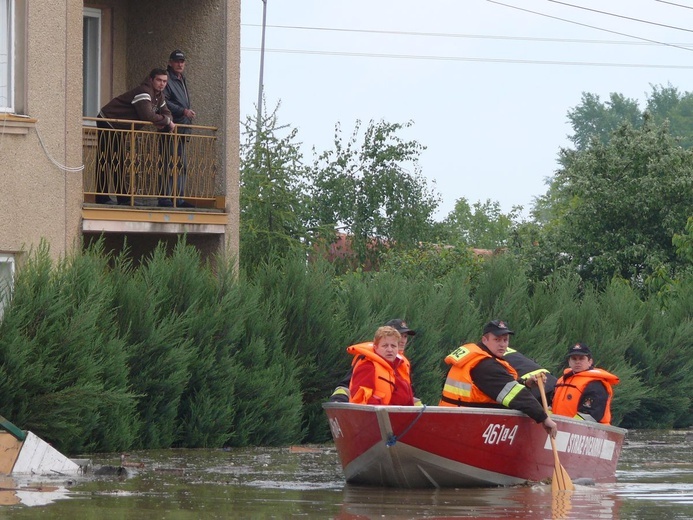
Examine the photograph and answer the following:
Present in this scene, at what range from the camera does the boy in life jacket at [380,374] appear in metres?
15.2

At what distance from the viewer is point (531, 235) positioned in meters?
39.0

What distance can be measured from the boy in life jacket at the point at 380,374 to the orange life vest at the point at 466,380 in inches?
17.4

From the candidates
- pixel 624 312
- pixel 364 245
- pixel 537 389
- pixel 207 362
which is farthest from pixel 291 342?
pixel 364 245

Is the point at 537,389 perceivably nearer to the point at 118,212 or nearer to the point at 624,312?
the point at 118,212

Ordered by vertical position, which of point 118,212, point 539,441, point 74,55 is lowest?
point 539,441

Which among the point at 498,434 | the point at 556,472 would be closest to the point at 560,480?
the point at 556,472

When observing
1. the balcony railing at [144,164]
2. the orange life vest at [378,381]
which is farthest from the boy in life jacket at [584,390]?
the balcony railing at [144,164]

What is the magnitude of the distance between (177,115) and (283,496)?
9.84 meters

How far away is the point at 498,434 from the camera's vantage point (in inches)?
612

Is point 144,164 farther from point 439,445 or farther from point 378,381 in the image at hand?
point 439,445

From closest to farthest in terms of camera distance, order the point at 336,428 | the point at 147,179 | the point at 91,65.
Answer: the point at 336,428 → the point at 147,179 → the point at 91,65

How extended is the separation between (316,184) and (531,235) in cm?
1732

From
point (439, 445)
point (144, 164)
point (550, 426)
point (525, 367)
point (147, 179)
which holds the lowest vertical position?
point (439, 445)

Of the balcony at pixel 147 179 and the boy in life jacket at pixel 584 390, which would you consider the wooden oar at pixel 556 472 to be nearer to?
the boy in life jacket at pixel 584 390
